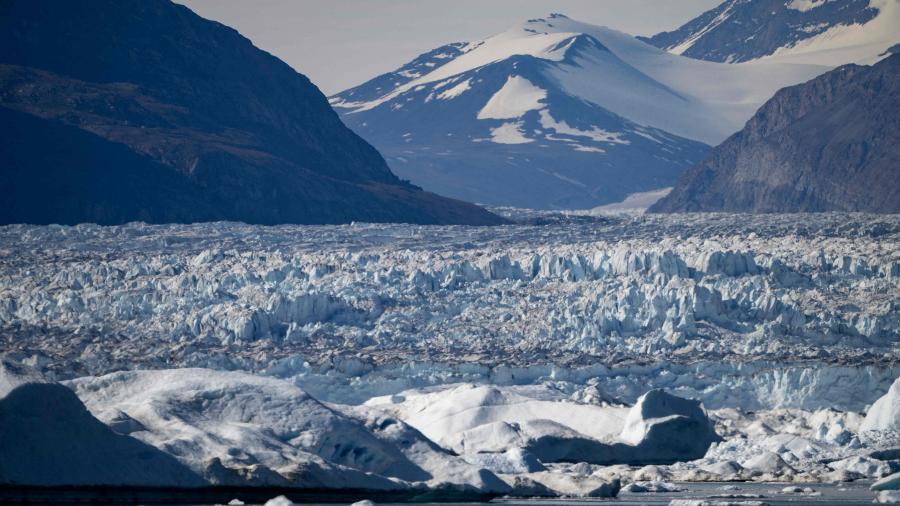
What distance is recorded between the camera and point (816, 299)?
61.8m

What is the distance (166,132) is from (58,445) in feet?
258

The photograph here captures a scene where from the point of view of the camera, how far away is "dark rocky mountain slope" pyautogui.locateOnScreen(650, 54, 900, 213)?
455ft

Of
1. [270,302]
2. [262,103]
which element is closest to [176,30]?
[262,103]

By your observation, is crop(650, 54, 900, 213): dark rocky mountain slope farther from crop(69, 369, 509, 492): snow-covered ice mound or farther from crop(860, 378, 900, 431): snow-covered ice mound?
crop(69, 369, 509, 492): snow-covered ice mound

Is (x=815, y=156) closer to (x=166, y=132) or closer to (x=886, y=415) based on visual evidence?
(x=166, y=132)

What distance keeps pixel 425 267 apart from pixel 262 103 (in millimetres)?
54727

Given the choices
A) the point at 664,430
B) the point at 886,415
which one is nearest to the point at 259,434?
the point at 664,430

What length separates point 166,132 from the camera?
105375 mm

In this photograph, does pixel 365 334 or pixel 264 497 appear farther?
pixel 365 334

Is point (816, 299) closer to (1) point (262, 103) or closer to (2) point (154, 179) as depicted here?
(2) point (154, 179)

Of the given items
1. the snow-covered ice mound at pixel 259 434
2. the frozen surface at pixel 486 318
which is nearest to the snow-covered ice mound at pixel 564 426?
the frozen surface at pixel 486 318

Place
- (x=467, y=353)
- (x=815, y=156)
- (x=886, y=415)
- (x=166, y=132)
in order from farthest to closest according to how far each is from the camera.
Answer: (x=815, y=156) → (x=166, y=132) → (x=467, y=353) → (x=886, y=415)

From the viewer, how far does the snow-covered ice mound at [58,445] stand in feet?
91.2

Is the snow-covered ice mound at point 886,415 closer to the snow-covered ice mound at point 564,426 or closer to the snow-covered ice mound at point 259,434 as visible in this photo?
the snow-covered ice mound at point 564,426
